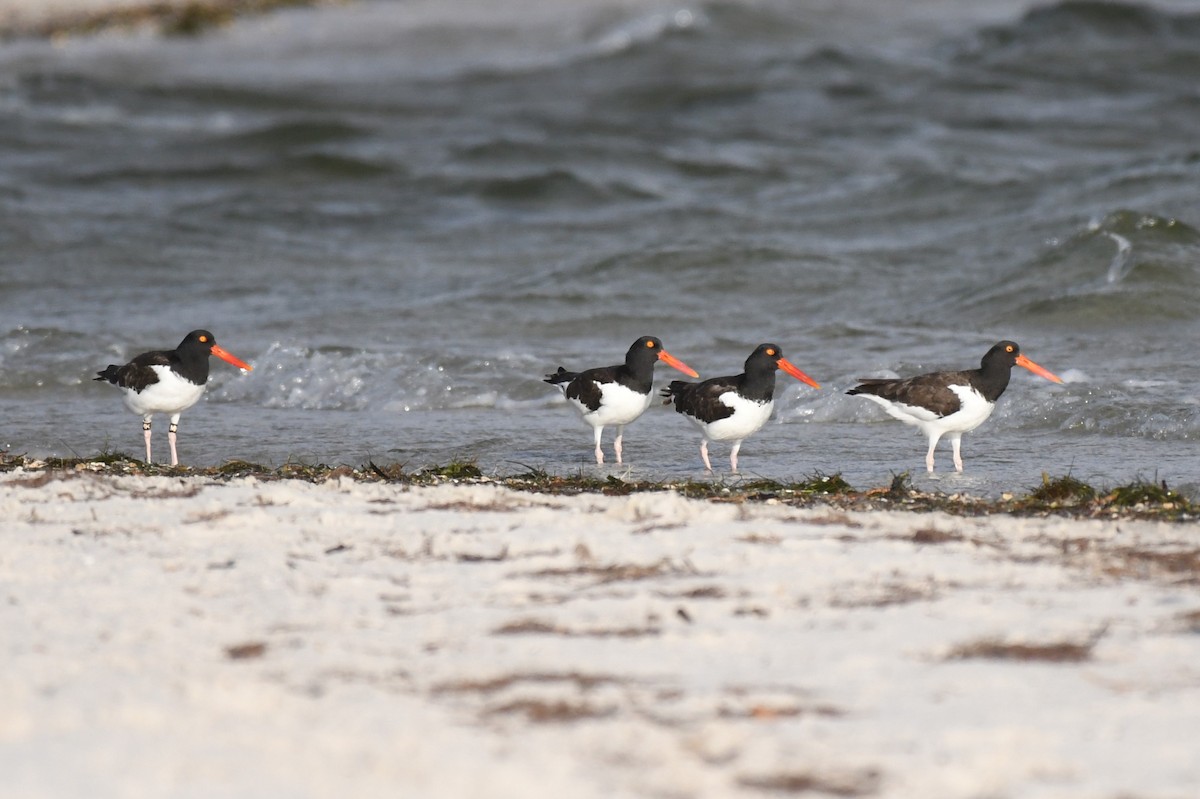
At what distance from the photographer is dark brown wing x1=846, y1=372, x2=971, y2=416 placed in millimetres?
7699

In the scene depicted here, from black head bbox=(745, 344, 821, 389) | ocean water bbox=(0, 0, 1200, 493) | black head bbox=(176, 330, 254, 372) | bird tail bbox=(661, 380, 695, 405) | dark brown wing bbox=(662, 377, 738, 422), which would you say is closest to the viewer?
Answer: dark brown wing bbox=(662, 377, 738, 422)

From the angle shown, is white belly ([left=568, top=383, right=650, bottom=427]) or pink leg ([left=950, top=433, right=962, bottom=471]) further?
white belly ([left=568, top=383, right=650, bottom=427])

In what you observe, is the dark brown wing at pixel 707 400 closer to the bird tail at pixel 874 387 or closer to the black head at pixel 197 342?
the bird tail at pixel 874 387

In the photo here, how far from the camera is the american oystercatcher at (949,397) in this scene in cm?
771

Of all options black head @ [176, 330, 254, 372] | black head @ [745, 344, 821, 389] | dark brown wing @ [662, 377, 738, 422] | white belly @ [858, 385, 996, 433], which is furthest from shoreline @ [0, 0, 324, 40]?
white belly @ [858, 385, 996, 433]

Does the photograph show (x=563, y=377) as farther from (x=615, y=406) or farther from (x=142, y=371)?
(x=142, y=371)

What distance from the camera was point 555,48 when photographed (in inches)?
1256

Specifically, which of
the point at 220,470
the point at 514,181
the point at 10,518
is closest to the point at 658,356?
the point at 220,470

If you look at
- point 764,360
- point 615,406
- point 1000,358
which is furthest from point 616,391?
point 1000,358

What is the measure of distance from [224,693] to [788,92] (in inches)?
857

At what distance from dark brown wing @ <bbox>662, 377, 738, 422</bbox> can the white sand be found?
1.73 metres

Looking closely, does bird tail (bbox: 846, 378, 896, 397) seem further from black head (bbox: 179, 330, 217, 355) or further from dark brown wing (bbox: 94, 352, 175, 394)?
dark brown wing (bbox: 94, 352, 175, 394)

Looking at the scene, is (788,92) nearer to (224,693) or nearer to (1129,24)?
(1129,24)

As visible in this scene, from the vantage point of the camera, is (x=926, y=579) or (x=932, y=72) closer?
(x=926, y=579)
